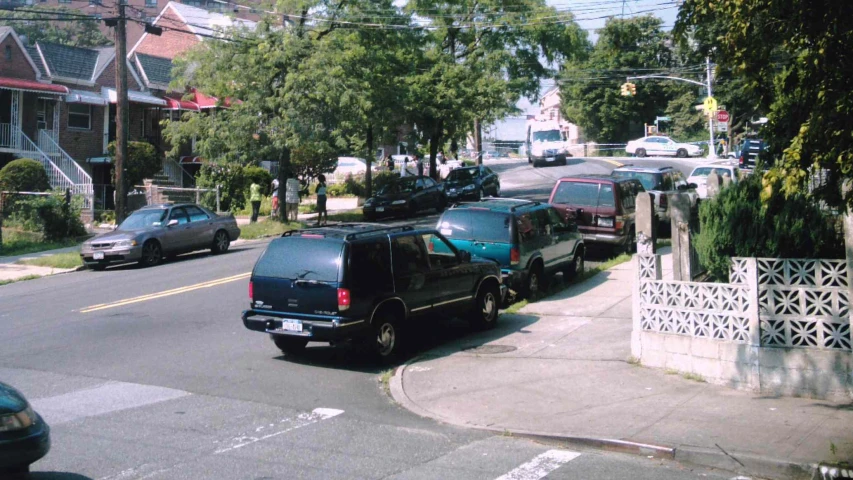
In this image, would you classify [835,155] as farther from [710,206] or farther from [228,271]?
[228,271]

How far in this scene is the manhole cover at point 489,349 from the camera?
40.2 feet

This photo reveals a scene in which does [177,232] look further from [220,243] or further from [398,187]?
[398,187]

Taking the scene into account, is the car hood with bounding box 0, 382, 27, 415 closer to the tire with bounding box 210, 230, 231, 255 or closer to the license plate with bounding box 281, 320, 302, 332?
the license plate with bounding box 281, 320, 302, 332

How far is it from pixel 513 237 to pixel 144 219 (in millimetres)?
11872

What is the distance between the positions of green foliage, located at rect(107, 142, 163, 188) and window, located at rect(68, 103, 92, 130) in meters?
2.11

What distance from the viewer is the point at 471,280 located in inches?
529

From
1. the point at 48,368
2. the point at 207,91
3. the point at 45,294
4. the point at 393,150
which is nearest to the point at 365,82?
the point at 207,91

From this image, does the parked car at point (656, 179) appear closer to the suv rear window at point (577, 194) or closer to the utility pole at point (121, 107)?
the suv rear window at point (577, 194)

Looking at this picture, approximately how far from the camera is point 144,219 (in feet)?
75.2

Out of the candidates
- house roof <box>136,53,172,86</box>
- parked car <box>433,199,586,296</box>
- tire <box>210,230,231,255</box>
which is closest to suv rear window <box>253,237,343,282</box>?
parked car <box>433,199,586,296</box>

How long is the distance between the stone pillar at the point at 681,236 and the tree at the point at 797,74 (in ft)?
6.09

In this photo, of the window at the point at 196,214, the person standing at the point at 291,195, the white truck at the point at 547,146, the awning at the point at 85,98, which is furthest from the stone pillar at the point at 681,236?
the white truck at the point at 547,146

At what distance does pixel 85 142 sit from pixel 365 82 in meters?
16.0

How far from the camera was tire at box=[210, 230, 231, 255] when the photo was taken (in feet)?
79.9
